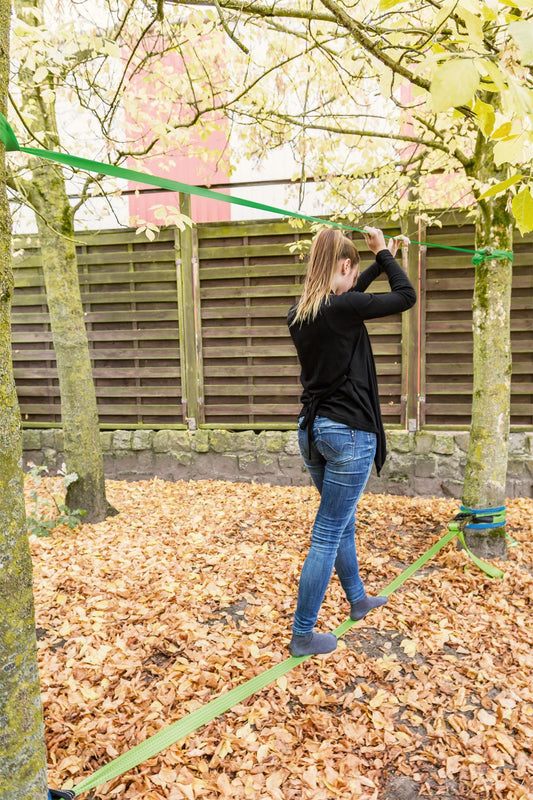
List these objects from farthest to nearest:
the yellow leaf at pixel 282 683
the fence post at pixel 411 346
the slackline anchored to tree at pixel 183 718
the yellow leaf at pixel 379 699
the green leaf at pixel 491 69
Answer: the fence post at pixel 411 346, the yellow leaf at pixel 282 683, the yellow leaf at pixel 379 699, the slackline anchored to tree at pixel 183 718, the green leaf at pixel 491 69

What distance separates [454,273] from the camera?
17.4ft

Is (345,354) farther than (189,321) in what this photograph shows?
No

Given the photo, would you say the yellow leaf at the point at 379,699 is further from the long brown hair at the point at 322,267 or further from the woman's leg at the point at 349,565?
the long brown hair at the point at 322,267

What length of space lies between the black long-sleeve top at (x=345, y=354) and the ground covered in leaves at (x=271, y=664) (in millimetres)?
1199

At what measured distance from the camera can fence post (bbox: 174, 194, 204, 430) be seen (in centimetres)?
584

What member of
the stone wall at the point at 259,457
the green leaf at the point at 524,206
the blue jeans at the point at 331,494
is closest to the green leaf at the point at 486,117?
the green leaf at the point at 524,206

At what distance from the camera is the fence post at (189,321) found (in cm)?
584

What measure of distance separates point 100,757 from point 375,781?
1.03m

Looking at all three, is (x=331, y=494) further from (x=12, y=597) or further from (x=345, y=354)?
(x=12, y=597)

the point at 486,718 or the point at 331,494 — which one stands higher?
the point at 331,494

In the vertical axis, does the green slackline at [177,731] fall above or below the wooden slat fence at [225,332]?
below

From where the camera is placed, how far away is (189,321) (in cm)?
594

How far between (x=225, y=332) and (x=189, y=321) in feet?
1.39

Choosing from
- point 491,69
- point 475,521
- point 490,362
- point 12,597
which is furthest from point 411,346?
point 12,597
